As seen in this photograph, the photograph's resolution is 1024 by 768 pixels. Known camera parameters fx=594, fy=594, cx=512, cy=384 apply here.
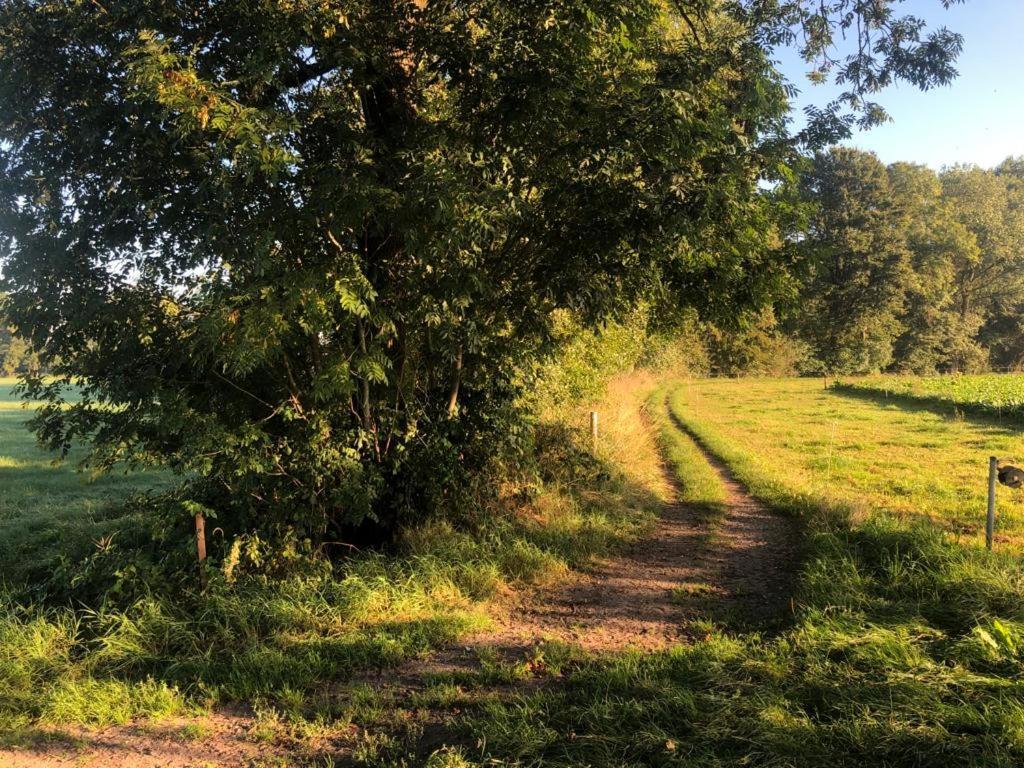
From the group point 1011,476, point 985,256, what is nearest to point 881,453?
point 1011,476

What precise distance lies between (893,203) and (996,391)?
84.4 ft

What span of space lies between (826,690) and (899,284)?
158 feet

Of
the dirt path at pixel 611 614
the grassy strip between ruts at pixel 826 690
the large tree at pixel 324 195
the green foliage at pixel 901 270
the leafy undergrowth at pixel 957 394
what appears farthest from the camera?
the green foliage at pixel 901 270

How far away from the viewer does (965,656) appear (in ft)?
12.4

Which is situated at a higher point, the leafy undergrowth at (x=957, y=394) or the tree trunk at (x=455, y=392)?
the tree trunk at (x=455, y=392)

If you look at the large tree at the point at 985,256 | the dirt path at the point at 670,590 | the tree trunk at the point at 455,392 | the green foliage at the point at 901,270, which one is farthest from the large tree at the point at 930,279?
the tree trunk at the point at 455,392

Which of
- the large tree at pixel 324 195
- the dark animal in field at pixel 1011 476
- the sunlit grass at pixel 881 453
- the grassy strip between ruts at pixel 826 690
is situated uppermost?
the large tree at pixel 324 195

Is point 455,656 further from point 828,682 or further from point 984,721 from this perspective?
point 984,721

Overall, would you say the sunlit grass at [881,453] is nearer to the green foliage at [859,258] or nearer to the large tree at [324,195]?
the large tree at [324,195]

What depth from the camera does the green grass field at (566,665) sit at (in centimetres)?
323

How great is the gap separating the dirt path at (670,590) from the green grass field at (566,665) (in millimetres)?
240

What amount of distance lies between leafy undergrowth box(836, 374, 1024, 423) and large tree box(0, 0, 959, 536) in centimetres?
1816

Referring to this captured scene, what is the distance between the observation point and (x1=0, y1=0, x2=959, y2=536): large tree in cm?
→ 459

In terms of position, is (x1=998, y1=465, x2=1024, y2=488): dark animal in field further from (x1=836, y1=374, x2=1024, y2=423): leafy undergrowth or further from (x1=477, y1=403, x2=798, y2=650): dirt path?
(x1=836, y1=374, x2=1024, y2=423): leafy undergrowth
